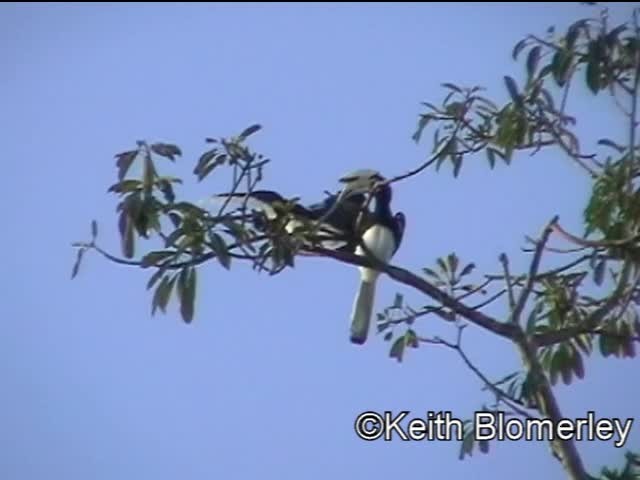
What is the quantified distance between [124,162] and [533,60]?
1.15 m

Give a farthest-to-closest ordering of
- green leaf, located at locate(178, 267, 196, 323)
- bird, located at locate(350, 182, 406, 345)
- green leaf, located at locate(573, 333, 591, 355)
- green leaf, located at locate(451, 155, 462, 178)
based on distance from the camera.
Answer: bird, located at locate(350, 182, 406, 345) < green leaf, located at locate(451, 155, 462, 178) < green leaf, located at locate(573, 333, 591, 355) < green leaf, located at locate(178, 267, 196, 323)

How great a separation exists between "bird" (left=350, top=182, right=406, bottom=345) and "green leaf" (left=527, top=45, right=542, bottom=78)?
71cm

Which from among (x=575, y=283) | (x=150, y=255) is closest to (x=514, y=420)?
(x=575, y=283)

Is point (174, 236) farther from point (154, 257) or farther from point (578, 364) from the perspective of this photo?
point (578, 364)

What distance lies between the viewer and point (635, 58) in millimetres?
3768

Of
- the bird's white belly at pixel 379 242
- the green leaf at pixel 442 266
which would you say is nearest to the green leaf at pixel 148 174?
the green leaf at pixel 442 266

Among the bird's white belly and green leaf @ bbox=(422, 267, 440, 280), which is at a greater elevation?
the bird's white belly

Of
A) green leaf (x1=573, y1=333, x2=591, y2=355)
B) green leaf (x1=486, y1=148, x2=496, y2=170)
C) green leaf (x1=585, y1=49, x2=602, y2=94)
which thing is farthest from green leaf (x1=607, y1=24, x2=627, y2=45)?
green leaf (x1=573, y1=333, x2=591, y2=355)

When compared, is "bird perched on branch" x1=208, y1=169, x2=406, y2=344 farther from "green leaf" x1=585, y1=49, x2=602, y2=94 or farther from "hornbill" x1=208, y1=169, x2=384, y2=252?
"green leaf" x1=585, y1=49, x2=602, y2=94

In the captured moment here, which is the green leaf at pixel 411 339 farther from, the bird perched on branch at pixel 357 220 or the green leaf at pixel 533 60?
the green leaf at pixel 533 60

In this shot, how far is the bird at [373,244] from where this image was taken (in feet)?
15.2

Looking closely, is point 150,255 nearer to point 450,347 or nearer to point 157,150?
point 157,150

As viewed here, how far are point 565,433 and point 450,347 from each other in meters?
0.39

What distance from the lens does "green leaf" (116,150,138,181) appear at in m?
3.42
